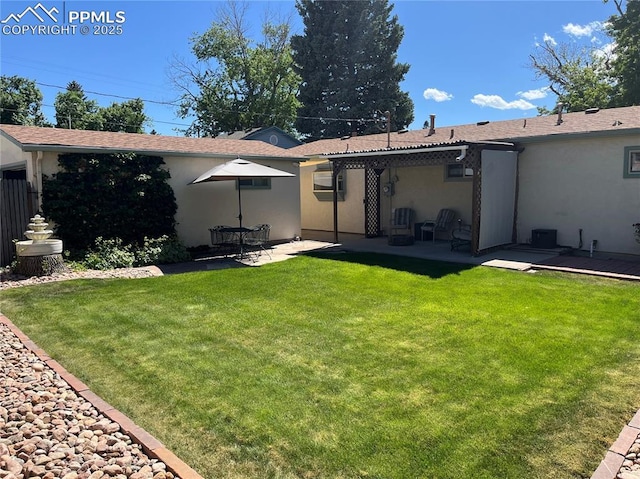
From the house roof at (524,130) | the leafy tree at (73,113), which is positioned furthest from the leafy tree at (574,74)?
the leafy tree at (73,113)

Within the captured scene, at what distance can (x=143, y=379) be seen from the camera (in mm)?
4145

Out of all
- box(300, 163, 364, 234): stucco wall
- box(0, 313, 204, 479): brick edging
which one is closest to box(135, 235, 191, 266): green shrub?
box(0, 313, 204, 479): brick edging

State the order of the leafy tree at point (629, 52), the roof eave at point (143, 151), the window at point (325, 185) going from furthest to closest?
the leafy tree at point (629, 52) < the window at point (325, 185) < the roof eave at point (143, 151)

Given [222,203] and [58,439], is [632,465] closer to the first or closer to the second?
[58,439]

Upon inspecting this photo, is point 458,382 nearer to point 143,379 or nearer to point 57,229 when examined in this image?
point 143,379

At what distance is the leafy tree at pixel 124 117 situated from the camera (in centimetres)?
3912

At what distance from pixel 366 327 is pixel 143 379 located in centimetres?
269

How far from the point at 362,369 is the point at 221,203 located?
9.20 metres

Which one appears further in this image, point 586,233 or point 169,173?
point 169,173

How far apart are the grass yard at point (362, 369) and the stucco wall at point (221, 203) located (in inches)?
173

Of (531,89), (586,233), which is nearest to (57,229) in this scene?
(586,233)

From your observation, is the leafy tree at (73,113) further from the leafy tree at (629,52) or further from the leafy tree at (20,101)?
the leafy tree at (629,52)

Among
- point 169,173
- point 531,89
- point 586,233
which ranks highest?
point 531,89

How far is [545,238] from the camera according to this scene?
10828 mm
